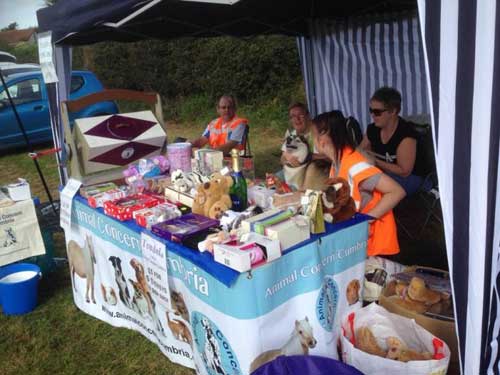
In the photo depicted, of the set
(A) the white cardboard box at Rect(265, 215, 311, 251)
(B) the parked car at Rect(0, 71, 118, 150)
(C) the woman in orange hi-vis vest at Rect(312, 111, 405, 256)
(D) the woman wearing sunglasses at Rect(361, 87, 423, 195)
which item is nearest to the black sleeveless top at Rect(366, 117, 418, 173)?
(D) the woman wearing sunglasses at Rect(361, 87, 423, 195)

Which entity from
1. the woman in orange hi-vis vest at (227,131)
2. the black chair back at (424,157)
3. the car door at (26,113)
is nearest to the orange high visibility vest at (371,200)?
the black chair back at (424,157)

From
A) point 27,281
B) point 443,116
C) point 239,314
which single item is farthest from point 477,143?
point 27,281

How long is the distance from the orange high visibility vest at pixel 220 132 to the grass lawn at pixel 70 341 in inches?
70.1

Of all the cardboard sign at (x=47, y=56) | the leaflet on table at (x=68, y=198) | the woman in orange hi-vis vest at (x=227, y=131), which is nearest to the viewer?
the leaflet on table at (x=68, y=198)

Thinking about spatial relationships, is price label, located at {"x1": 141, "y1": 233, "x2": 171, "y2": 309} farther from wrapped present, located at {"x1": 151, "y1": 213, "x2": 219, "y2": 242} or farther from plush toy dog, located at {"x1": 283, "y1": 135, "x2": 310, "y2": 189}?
plush toy dog, located at {"x1": 283, "y1": 135, "x2": 310, "y2": 189}

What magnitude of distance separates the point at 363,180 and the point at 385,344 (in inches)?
28.9

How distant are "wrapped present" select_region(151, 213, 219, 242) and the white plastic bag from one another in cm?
70

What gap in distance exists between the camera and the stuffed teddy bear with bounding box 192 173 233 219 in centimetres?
194

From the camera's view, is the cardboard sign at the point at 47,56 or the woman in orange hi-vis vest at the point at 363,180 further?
the cardboard sign at the point at 47,56

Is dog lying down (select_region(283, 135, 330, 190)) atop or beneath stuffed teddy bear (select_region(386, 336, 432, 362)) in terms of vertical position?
atop

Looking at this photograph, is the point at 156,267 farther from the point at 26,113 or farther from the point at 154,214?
the point at 26,113

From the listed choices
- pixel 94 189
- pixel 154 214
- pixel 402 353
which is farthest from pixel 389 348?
pixel 94 189

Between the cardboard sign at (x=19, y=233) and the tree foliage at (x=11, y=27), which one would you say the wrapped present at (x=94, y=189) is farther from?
the tree foliage at (x=11, y=27)

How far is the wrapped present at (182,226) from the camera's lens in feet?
5.74
